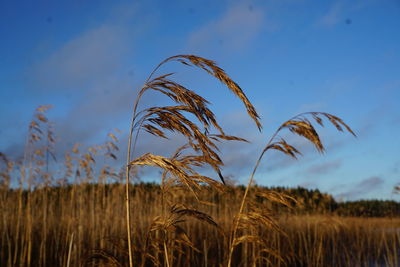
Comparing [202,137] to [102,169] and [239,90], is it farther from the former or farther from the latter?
[102,169]

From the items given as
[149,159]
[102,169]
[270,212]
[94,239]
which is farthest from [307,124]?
[102,169]

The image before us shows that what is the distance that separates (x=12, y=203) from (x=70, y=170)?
1739 millimetres

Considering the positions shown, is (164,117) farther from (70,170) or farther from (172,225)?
(70,170)

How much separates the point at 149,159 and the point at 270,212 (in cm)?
124

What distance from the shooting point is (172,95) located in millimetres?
1833

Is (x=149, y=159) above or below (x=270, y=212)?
above

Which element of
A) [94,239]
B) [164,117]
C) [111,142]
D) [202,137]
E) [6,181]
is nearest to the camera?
[202,137]

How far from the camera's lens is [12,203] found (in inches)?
308

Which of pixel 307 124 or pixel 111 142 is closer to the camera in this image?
pixel 307 124

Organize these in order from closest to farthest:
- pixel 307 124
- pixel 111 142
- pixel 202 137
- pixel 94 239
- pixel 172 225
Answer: pixel 202 137, pixel 172 225, pixel 307 124, pixel 94 239, pixel 111 142

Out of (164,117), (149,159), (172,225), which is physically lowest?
(172,225)

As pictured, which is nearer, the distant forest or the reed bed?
the reed bed

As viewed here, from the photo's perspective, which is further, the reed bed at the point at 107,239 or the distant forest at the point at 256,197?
the distant forest at the point at 256,197

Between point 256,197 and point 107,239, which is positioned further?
point 256,197
